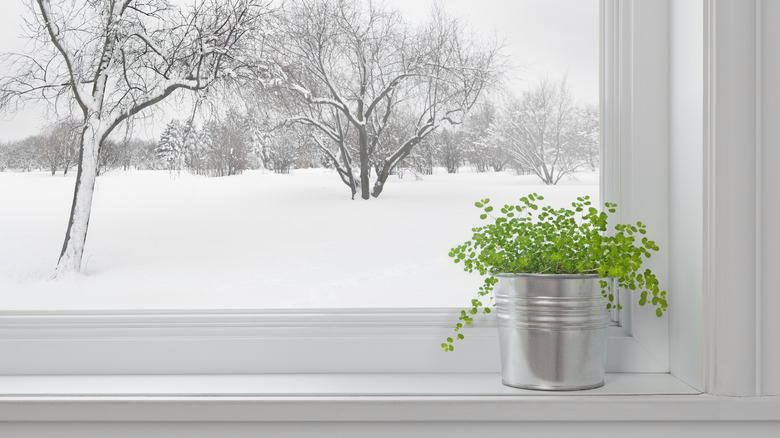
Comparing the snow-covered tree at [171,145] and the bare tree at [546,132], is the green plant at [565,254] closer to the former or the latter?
the bare tree at [546,132]

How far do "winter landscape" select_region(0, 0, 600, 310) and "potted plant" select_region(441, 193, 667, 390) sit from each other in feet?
0.71

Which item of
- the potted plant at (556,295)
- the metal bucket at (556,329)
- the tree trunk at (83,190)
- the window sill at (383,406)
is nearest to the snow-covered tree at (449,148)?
the potted plant at (556,295)

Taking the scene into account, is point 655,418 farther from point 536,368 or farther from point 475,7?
point 475,7

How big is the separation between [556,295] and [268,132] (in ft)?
2.22

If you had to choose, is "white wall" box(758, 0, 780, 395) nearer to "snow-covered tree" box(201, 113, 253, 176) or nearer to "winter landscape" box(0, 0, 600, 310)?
"winter landscape" box(0, 0, 600, 310)

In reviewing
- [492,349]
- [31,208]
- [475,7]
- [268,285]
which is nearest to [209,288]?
[268,285]

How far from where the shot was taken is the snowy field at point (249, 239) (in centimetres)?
142

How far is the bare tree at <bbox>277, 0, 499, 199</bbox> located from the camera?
148 centimetres

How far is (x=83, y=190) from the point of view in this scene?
1.47m

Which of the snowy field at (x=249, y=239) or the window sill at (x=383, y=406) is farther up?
the snowy field at (x=249, y=239)

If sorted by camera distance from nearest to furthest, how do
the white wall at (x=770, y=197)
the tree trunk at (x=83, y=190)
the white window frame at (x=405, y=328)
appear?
the white wall at (x=770, y=197)
the white window frame at (x=405, y=328)
the tree trunk at (x=83, y=190)

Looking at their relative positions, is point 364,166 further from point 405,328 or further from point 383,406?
point 383,406

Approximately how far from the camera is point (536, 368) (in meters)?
1.20


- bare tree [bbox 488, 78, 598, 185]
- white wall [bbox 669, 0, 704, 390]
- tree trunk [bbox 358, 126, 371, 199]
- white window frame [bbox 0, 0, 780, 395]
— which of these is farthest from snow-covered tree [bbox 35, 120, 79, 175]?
white wall [bbox 669, 0, 704, 390]
